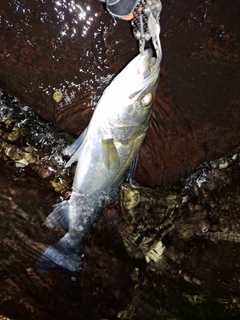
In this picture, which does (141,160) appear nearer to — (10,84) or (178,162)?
(178,162)

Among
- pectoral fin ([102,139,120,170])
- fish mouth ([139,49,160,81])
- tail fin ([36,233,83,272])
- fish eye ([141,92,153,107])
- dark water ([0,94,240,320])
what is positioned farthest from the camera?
tail fin ([36,233,83,272])

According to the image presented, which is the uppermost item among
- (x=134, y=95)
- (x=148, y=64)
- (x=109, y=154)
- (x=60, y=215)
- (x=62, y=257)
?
(x=148, y=64)

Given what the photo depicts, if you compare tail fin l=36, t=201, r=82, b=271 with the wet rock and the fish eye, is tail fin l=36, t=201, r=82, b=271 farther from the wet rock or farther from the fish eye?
the fish eye

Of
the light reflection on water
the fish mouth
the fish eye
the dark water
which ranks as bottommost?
the dark water

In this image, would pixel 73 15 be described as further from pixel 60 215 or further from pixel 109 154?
pixel 60 215

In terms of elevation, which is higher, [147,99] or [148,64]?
[148,64]

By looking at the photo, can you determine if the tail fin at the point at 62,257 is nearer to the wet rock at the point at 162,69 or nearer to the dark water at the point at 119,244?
the dark water at the point at 119,244

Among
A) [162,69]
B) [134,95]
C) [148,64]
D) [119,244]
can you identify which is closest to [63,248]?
[119,244]

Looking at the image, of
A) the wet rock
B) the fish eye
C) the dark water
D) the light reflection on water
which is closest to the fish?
the fish eye
